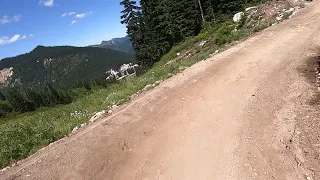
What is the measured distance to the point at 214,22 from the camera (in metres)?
42.0

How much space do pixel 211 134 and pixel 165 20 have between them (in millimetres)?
Answer: 39504

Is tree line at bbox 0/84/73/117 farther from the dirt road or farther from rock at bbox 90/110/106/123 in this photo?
the dirt road

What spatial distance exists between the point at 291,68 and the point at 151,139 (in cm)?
731

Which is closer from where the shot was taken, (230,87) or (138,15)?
(230,87)

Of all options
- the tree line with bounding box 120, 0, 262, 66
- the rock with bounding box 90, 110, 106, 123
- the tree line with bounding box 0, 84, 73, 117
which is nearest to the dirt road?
the rock with bounding box 90, 110, 106, 123

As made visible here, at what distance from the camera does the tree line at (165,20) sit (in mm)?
43938

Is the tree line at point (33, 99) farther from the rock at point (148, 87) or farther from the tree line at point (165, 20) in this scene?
the rock at point (148, 87)

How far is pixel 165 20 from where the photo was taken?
4628 centimetres

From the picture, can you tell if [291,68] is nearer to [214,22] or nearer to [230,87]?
[230,87]

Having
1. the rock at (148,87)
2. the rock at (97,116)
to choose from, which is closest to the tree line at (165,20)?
the rock at (148,87)

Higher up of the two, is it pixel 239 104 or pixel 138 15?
pixel 138 15

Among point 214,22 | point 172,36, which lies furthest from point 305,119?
point 172,36

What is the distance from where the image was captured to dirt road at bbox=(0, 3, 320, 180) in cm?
718

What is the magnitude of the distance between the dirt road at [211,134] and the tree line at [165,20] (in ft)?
98.8
